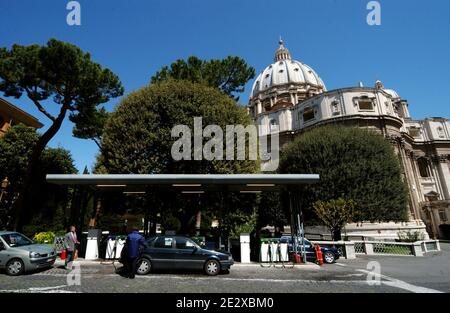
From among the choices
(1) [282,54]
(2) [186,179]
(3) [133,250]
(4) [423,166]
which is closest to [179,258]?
(3) [133,250]

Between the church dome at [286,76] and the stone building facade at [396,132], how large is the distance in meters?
8.18

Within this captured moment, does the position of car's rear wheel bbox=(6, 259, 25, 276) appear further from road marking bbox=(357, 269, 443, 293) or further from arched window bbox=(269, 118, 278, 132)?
arched window bbox=(269, 118, 278, 132)

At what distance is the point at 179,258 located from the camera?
31.5 feet

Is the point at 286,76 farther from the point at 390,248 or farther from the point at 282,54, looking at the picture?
the point at 390,248

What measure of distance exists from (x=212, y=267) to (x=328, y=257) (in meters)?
7.63

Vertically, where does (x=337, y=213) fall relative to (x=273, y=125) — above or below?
below

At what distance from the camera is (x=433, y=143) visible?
51719 mm

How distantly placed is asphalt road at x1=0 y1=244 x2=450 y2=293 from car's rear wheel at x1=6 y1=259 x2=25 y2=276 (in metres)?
0.20

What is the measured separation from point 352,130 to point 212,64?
57.8ft

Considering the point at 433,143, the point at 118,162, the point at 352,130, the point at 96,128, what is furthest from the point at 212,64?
the point at 433,143

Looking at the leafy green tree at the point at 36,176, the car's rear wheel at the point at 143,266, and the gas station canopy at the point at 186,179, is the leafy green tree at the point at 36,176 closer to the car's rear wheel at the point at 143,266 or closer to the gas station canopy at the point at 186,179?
the gas station canopy at the point at 186,179

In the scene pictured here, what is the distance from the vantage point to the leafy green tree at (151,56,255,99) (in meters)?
25.9
